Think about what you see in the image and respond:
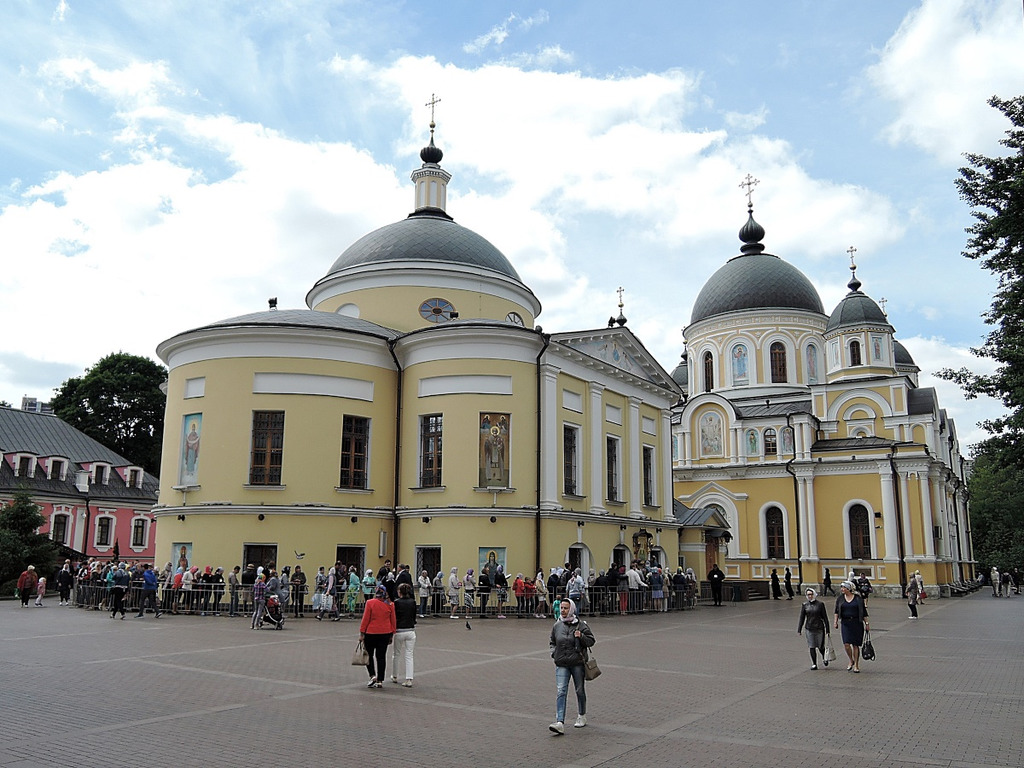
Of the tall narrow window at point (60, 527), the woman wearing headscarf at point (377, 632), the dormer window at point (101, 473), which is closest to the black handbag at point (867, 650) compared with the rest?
the woman wearing headscarf at point (377, 632)

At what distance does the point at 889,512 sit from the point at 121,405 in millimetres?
47734

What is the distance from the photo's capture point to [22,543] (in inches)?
1308

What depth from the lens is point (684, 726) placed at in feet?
32.5

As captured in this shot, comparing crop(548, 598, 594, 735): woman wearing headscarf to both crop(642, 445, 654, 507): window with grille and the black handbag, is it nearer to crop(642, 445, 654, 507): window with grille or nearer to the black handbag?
the black handbag

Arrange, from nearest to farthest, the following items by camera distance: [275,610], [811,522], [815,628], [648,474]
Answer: [815,628] → [275,610] → [648,474] → [811,522]

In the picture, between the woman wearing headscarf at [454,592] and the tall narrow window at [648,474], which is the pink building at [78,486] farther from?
the tall narrow window at [648,474]

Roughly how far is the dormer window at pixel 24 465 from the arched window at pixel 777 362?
44.0 m

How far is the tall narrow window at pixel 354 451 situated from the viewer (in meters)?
27.2

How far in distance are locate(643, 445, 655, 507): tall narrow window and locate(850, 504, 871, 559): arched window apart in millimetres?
17172

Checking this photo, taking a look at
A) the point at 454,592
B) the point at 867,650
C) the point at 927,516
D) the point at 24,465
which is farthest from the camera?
the point at 927,516

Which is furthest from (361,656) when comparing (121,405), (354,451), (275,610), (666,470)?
(121,405)

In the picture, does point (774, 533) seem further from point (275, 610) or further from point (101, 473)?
point (101, 473)

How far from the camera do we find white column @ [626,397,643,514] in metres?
33.4

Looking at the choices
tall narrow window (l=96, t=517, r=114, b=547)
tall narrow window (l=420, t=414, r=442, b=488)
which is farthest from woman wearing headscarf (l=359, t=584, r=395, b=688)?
tall narrow window (l=96, t=517, r=114, b=547)
